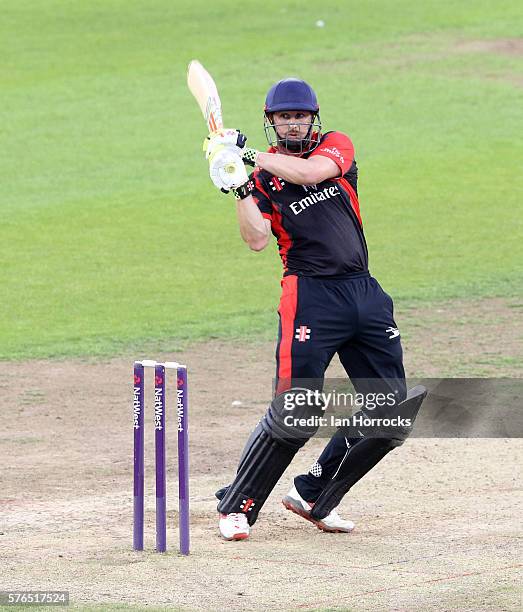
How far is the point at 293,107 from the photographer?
23.0 feet

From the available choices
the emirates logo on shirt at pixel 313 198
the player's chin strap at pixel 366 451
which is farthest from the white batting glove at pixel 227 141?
the player's chin strap at pixel 366 451

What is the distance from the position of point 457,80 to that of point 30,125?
7098 mm

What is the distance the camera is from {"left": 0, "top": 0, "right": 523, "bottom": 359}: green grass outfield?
13.6 m

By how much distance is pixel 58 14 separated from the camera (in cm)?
2891

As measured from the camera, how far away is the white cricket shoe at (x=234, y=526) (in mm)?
6906

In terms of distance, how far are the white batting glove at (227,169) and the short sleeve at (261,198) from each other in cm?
34

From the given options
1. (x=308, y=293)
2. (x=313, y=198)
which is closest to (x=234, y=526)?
(x=308, y=293)

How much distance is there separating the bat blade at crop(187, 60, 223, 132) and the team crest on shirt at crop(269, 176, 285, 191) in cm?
39

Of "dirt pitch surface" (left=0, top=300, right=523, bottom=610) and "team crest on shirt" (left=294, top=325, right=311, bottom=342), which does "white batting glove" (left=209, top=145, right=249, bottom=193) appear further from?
"dirt pitch surface" (left=0, top=300, right=523, bottom=610)

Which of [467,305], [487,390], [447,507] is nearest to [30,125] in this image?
[467,305]

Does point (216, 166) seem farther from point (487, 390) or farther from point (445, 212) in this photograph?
point (445, 212)

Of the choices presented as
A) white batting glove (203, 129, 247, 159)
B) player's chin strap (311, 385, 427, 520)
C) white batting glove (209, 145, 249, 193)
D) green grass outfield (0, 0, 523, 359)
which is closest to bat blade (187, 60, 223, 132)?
white batting glove (203, 129, 247, 159)

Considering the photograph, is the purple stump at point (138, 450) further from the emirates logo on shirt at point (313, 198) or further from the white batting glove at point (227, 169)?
the emirates logo on shirt at point (313, 198)

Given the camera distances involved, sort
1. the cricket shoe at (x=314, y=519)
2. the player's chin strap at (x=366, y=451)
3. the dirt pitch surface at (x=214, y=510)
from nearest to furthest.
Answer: the dirt pitch surface at (x=214, y=510)
the player's chin strap at (x=366, y=451)
the cricket shoe at (x=314, y=519)
